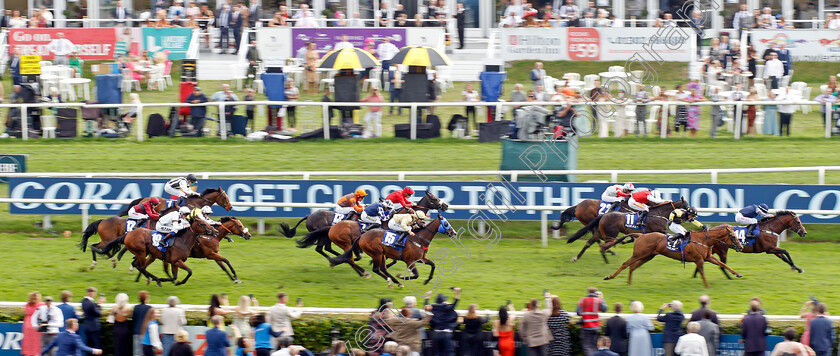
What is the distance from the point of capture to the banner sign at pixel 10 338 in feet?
37.3

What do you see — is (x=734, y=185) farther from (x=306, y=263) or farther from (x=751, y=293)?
(x=306, y=263)

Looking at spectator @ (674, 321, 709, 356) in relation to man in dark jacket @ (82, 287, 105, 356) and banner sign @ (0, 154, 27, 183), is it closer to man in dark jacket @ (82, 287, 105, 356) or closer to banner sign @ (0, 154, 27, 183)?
man in dark jacket @ (82, 287, 105, 356)

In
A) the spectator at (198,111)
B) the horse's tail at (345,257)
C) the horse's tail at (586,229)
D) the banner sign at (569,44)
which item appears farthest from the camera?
the banner sign at (569,44)

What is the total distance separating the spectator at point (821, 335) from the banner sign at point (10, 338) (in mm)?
7446

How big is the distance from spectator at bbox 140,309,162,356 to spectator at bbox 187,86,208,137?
8110mm

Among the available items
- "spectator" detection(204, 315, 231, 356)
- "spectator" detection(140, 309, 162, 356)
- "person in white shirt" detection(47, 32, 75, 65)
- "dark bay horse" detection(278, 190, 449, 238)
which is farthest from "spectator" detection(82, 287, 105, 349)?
"person in white shirt" detection(47, 32, 75, 65)

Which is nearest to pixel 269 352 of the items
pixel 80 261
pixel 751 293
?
pixel 80 261

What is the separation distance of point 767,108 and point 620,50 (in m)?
4.25

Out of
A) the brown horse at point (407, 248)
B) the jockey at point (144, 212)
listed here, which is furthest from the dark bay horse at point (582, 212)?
the jockey at point (144, 212)

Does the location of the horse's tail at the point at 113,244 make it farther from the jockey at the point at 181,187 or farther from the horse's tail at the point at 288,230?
the horse's tail at the point at 288,230

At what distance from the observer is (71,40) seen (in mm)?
23750

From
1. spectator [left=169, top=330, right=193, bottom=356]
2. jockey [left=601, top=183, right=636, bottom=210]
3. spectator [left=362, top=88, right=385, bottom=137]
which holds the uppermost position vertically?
spectator [left=362, top=88, right=385, bottom=137]

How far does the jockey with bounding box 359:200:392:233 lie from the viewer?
13.2 metres

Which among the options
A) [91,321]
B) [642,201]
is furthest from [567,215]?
[91,321]
